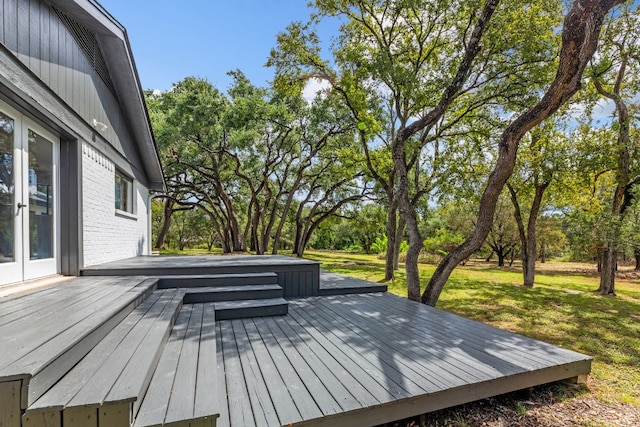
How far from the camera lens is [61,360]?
68.9 inches

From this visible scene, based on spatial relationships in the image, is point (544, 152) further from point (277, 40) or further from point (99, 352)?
point (99, 352)

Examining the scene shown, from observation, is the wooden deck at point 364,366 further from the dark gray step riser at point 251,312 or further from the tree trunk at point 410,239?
the tree trunk at point 410,239

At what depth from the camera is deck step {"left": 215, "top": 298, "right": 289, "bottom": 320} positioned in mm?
3928

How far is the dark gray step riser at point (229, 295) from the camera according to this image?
166 inches

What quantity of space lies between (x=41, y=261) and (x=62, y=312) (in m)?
1.78

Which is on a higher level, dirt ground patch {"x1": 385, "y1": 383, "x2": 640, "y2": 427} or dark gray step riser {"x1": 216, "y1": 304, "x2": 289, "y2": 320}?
dark gray step riser {"x1": 216, "y1": 304, "x2": 289, "y2": 320}

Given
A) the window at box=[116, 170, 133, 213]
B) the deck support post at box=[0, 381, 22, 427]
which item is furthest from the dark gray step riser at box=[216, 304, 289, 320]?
the window at box=[116, 170, 133, 213]

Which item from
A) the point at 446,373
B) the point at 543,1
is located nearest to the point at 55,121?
the point at 446,373

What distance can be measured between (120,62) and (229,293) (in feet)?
15.4

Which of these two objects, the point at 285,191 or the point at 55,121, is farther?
the point at 285,191

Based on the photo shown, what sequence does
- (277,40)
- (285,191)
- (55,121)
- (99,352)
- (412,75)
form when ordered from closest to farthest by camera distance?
(99,352), (55,121), (412,75), (277,40), (285,191)

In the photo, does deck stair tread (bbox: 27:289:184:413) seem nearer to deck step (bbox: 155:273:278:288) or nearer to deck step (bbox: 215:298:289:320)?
deck step (bbox: 215:298:289:320)

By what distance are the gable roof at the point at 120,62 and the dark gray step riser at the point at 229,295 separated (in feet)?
13.5

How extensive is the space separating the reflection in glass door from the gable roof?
1776mm
